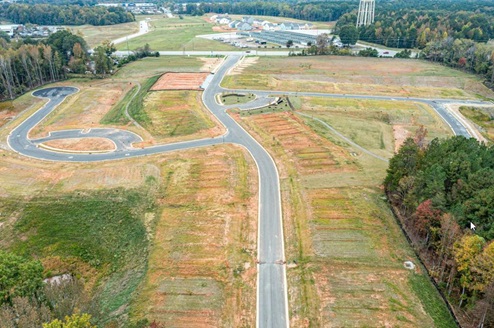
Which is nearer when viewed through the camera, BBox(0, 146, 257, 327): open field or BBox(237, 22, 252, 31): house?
BBox(0, 146, 257, 327): open field

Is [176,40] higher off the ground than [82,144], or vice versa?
[176,40]

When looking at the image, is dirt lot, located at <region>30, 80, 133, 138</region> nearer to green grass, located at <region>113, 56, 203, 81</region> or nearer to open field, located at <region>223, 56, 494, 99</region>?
green grass, located at <region>113, 56, 203, 81</region>

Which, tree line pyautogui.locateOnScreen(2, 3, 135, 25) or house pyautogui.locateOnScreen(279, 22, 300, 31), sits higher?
tree line pyautogui.locateOnScreen(2, 3, 135, 25)

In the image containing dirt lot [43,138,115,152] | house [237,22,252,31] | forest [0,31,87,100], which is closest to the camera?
dirt lot [43,138,115,152]

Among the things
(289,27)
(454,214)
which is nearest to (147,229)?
(454,214)

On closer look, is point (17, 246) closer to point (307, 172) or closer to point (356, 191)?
point (307, 172)

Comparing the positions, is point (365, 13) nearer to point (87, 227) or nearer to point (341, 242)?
point (341, 242)

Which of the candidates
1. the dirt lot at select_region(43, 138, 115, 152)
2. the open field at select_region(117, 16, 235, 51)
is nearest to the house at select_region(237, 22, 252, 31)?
the open field at select_region(117, 16, 235, 51)
